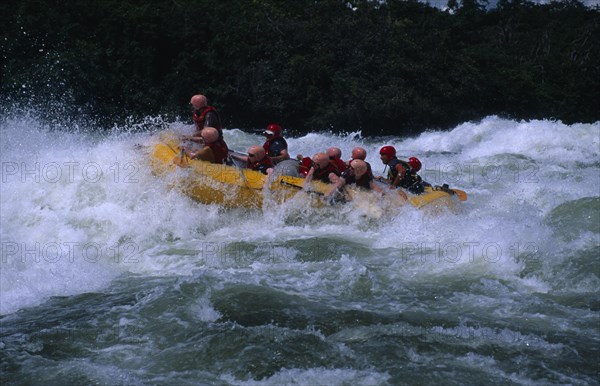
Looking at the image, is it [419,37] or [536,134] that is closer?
[536,134]

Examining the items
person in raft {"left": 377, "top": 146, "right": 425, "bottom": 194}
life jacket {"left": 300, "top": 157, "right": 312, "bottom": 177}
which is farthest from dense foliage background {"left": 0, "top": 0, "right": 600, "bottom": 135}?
person in raft {"left": 377, "top": 146, "right": 425, "bottom": 194}

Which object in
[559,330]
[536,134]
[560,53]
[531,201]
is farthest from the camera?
[560,53]

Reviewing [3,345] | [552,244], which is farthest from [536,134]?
[3,345]

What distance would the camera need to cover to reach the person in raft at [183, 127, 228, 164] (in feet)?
27.6

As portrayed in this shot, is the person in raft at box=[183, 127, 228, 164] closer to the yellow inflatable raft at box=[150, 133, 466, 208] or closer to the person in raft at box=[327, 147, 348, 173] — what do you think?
the yellow inflatable raft at box=[150, 133, 466, 208]

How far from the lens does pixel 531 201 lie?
995 cm

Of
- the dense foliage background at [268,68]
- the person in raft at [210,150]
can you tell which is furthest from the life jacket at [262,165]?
the dense foliage background at [268,68]

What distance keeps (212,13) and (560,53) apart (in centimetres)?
1516

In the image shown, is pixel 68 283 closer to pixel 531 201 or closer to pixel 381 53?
pixel 531 201

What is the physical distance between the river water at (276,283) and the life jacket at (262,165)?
0.64 metres

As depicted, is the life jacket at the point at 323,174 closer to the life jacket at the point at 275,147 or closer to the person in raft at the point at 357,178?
the person in raft at the point at 357,178

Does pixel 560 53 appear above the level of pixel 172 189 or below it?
above

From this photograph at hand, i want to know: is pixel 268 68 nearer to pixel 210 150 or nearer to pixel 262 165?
pixel 262 165

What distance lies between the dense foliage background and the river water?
8.69 meters
